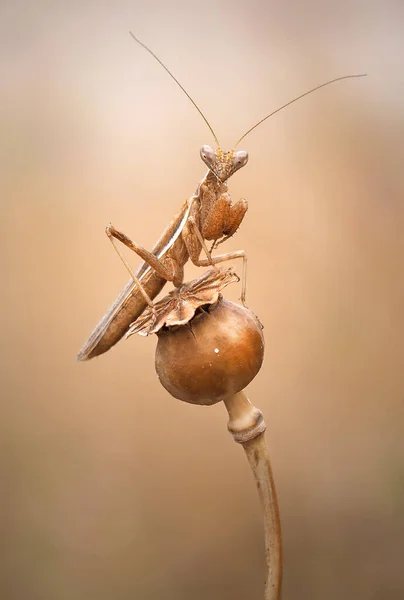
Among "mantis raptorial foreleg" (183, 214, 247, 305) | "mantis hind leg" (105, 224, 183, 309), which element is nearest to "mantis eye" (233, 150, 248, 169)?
"mantis raptorial foreleg" (183, 214, 247, 305)

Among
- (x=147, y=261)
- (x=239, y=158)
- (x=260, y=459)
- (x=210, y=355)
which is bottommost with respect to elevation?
(x=260, y=459)

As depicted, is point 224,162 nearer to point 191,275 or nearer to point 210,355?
point 210,355

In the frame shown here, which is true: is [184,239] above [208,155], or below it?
below

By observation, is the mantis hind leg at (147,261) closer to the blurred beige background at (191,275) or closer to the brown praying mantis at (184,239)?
the brown praying mantis at (184,239)

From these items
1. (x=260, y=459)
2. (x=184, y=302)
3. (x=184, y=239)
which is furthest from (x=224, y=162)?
(x=260, y=459)

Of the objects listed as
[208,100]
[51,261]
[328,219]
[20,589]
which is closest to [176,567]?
[20,589]
